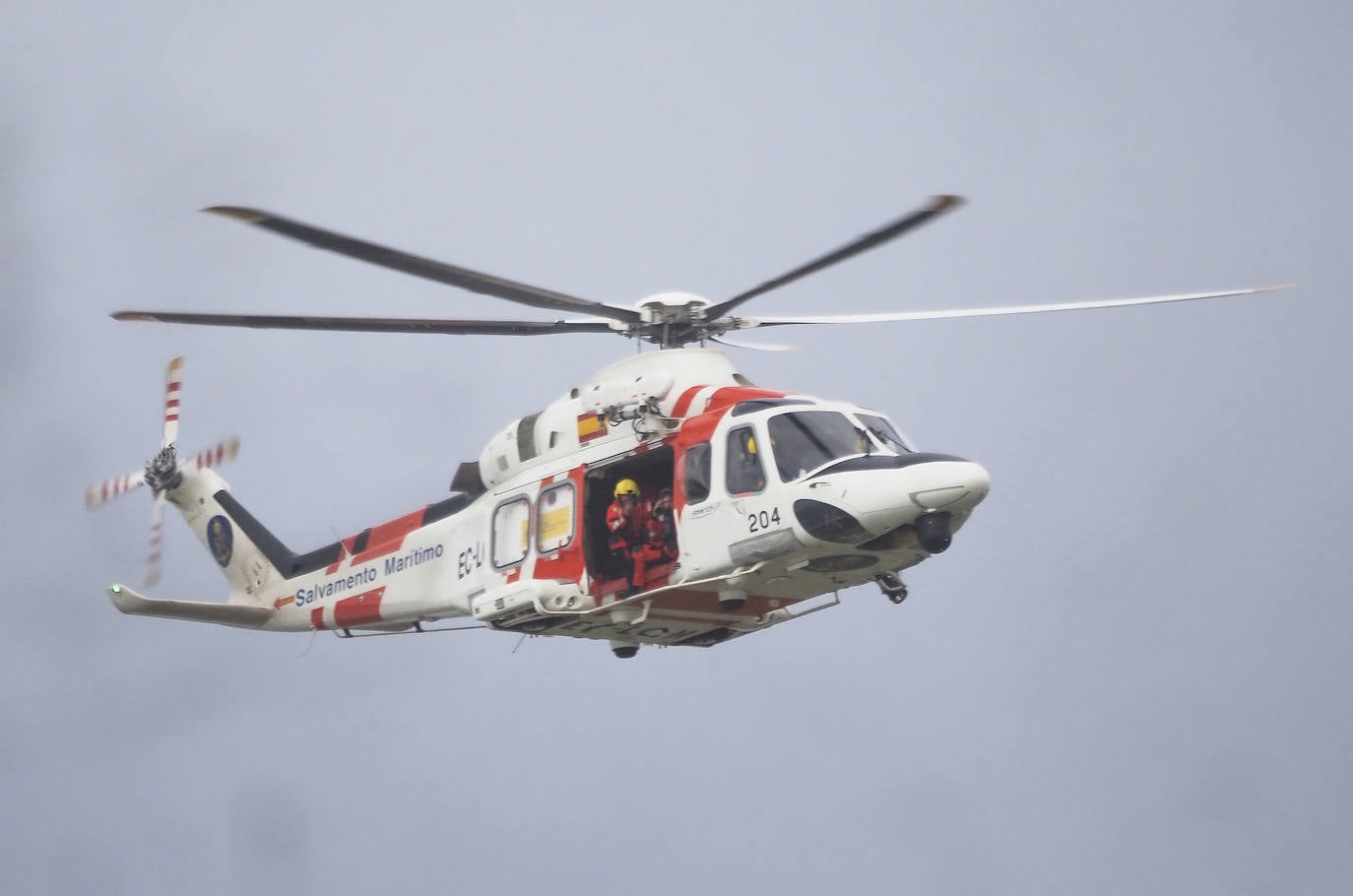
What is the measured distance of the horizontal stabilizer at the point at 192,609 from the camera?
22.3 m

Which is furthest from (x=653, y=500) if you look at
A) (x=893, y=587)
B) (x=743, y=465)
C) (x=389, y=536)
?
(x=389, y=536)

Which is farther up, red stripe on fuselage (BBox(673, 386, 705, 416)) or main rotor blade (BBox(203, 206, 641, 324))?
main rotor blade (BBox(203, 206, 641, 324))

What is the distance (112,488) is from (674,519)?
345 inches

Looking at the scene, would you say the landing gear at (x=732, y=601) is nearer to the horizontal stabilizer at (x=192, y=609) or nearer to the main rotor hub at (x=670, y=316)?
the main rotor hub at (x=670, y=316)

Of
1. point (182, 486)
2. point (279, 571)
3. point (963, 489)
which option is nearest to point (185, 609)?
point (279, 571)

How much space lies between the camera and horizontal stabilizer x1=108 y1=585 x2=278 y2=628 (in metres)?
22.3

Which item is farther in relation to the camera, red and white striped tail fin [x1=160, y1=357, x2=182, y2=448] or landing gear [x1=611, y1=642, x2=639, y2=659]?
red and white striped tail fin [x1=160, y1=357, x2=182, y2=448]

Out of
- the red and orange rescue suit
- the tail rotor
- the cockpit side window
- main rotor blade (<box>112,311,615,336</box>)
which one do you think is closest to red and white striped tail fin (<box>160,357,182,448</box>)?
the tail rotor

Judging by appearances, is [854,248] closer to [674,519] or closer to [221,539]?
[674,519]

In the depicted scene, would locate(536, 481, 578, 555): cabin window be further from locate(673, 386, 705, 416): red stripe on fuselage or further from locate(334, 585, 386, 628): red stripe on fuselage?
locate(334, 585, 386, 628): red stripe on fuselage

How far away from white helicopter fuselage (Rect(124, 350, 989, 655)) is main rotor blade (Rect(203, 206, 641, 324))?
3.12 feet

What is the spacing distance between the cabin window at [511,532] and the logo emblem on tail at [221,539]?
18.7 feet

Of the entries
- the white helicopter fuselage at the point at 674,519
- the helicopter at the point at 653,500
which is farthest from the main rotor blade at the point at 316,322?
the white helicopter fuselage at the point at 674,519

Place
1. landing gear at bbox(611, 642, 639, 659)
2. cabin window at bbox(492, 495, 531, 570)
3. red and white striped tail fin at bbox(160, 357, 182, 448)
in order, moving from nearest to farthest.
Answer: cabin window at bbox(492, 495, 531, 570)
landing gear at bbox(611, 642, 639, 659)
red and white striped tail fin at bbox(160, 357, 182, 448)
